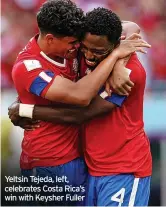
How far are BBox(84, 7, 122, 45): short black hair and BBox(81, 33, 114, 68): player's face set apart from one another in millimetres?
20

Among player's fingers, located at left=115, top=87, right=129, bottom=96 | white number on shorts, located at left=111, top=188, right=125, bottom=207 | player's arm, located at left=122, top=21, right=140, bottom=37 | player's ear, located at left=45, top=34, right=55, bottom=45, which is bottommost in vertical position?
white number on shorts, located at left=111, top=188, right=125, bottom=207

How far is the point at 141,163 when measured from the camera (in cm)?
303

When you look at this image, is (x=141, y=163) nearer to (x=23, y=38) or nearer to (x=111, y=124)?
(x=111, y=124)

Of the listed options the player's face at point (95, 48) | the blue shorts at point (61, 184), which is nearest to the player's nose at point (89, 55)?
the player's face at point (95, 48)

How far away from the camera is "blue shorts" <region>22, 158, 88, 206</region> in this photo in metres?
3.14

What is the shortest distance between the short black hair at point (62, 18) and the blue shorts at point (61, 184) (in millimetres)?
597

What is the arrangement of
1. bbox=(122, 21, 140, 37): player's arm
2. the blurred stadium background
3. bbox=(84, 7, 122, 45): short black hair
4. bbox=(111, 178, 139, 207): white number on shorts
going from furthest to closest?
the blurred stadium background → bbox=(122, 21, 140, 37): player's arm → bbox=(111, 178, 139, 207): white number on shorts → bbox=(84, 7, 122, 45): short black hair

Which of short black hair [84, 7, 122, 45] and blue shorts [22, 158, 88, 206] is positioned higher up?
short black hair [84, 7, 122, 45]

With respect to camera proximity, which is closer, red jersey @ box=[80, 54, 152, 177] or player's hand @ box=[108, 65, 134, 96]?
player's hand @ box=[108, 65, 134, 96]

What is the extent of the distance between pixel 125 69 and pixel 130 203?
0.59 meters

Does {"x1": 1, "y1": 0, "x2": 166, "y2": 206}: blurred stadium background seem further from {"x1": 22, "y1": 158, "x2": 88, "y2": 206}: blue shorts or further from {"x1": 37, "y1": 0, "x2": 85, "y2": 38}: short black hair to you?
{"x1": 37, "y1": 0, "x2": 85, "y2": 38}: short black hair

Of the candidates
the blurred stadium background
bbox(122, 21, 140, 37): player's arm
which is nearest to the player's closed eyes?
bbox(122, 21, 140, 37): player's arm

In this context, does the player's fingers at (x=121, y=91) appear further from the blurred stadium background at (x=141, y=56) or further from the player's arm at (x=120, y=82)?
the blurred stadium background at (x=141, y=56)

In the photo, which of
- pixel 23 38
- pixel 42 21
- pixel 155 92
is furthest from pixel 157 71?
pixel 42 21
